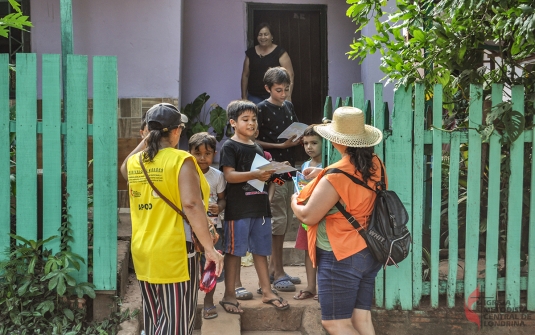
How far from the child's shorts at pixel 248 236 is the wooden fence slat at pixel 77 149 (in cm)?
104

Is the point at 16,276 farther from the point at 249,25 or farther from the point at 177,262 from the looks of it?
the point at 249,25

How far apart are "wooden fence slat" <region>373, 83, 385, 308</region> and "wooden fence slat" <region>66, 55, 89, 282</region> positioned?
1.83 metres

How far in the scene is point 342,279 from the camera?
3.65 metres

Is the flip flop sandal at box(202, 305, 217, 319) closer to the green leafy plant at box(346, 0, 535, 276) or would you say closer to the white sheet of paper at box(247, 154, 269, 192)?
the white sheet of paper at box(247, 154, 269, 192)

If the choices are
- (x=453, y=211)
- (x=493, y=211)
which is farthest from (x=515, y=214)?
(x=453, y=211)

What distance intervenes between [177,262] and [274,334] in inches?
64.8

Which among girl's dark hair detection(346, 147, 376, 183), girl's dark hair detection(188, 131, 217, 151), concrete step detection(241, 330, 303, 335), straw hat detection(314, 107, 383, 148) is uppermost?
straw hat detection(314, 107, 383, 148)

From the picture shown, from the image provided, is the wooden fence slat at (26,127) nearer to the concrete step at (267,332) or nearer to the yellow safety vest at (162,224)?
the yellow safety vest at (162,224)

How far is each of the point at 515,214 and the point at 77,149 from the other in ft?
10.2

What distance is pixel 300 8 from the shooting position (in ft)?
29.3

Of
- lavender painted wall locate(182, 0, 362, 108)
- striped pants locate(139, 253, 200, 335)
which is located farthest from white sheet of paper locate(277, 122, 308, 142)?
lavender painted wall locate(182, 0, 362, 108)

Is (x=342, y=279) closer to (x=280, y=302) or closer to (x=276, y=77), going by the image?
(x=280, y=302)

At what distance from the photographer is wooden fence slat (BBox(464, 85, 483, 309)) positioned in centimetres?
457

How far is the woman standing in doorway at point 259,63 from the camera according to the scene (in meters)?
8.03
